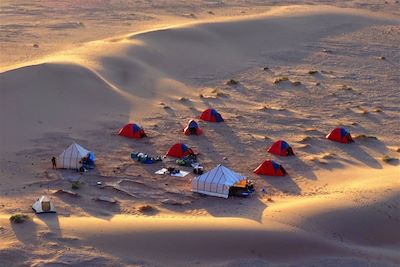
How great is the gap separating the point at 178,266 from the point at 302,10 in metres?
48.4

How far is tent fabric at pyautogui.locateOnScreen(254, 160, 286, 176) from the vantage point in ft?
97.5

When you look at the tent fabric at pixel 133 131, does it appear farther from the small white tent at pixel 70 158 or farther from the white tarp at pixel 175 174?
the small white tent at pixel 70 158

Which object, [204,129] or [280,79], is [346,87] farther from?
[204,129]

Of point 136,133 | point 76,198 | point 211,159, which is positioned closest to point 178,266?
point 76,198

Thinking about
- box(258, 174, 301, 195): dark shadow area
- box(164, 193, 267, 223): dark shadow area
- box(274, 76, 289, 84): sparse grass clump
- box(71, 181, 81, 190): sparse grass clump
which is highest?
box(274, 76, 289, 84): sparse grass clump

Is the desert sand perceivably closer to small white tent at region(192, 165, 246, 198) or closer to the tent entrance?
the tent entrance

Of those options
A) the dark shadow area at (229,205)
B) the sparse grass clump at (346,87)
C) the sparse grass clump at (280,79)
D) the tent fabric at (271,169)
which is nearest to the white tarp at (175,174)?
the dark shadow area at (229,205)

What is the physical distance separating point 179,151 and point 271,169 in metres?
4.20

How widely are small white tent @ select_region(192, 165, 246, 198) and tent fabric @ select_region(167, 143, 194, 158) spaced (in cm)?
425

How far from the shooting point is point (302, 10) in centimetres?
6681

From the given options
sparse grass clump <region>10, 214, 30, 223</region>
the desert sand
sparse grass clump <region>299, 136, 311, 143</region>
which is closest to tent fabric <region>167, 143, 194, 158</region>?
the desert sand

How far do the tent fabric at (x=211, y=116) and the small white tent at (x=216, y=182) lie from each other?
966 cm

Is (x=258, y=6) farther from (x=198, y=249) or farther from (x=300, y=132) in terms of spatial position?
(x=198, y=249)

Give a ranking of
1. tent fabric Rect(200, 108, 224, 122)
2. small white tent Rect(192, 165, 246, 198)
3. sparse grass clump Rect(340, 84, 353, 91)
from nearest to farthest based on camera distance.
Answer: small white tent Rect(192, 165, 246, 198) < tent fabric Rect(200, 108, 224, 122) < sparse grass clump Rect(340, 84, 353, 91)
